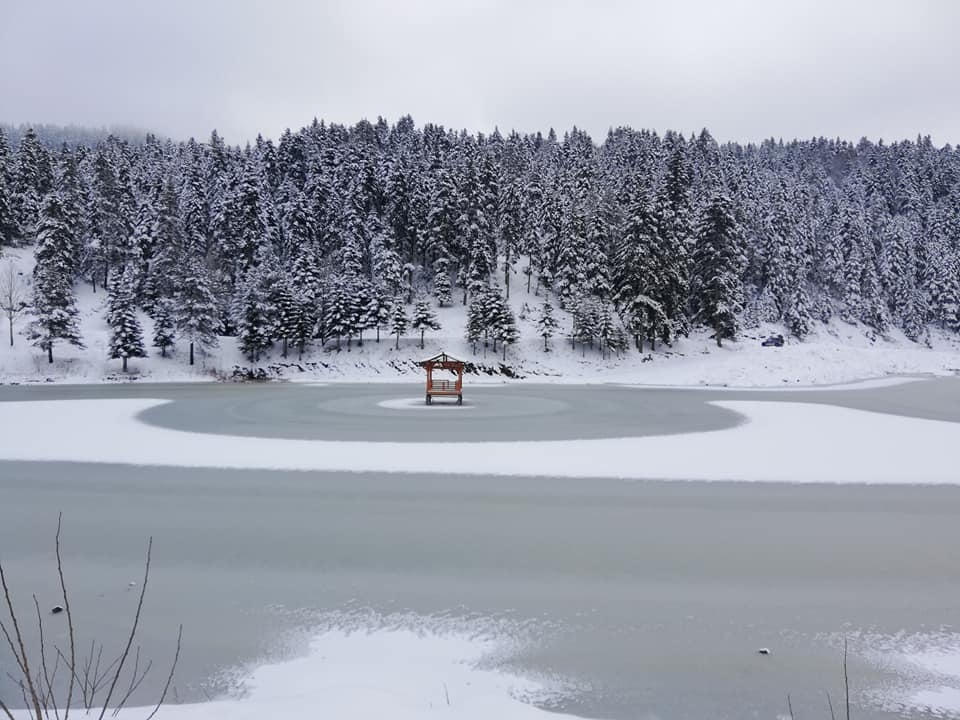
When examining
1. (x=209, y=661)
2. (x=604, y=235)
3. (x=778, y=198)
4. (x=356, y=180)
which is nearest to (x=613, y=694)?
(x=209, y=661)

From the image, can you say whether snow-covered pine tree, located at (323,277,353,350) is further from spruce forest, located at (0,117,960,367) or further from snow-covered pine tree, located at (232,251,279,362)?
snow-covered pine tree, located at (232,251,279,362)

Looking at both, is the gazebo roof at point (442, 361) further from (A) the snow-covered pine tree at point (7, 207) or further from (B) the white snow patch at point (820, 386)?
(A) the snow-covered pine tree at point (7, 207)

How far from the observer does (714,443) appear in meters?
18.8

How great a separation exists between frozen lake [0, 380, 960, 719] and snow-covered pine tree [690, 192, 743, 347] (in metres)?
42.3

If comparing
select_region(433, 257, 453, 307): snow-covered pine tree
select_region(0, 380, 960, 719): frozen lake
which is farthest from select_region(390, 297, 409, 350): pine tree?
select_region(0, 380, 960, 719): frozen lake

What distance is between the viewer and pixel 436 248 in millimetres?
71250

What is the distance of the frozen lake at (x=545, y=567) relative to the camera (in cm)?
616

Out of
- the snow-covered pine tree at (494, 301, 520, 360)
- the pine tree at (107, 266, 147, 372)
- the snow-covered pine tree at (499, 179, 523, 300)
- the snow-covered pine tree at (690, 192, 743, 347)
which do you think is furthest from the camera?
the snow-covered pine tree at (499, 179, 523, 300)

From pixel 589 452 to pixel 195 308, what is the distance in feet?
146

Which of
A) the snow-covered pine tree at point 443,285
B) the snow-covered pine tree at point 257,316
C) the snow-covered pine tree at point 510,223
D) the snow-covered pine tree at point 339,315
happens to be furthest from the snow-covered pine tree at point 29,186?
the snow-covered pine tree at point 510,223

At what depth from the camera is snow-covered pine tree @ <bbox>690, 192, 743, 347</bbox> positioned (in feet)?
176

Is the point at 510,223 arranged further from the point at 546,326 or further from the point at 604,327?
the point at 604,327

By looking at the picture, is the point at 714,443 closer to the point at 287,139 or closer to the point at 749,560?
the point at 749,560

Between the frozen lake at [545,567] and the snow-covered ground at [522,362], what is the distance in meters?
33.2
